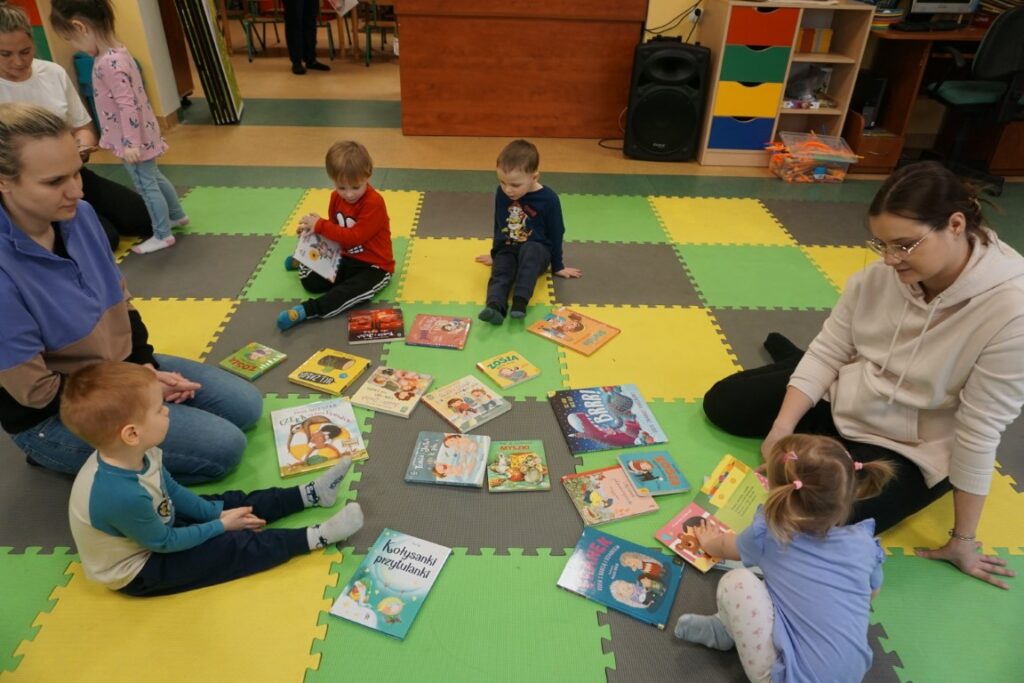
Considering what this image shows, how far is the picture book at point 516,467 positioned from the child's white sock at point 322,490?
531 mm

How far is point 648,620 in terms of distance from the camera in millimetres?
1889

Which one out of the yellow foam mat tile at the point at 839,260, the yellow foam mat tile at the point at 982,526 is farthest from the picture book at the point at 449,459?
the yellow foam mat tile at the point at 839,260

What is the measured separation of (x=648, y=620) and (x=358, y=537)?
947 mm

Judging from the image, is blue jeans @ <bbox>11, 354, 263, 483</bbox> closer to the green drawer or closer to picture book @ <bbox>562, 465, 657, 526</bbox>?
picture book @ <bbox>562, 465, 657, 526</bbox>

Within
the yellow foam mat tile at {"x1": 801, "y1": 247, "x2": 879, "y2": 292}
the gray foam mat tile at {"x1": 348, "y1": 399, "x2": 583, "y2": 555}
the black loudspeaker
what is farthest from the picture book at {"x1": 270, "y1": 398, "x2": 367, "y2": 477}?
the black loudspeaker

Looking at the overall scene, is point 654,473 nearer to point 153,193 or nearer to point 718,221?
point 718,221

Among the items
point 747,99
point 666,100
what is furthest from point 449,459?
point 747,99

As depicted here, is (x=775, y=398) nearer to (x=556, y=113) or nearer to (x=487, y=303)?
(x=487, y=303)

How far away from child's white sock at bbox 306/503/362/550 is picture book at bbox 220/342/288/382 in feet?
3.27

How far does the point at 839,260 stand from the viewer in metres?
3.95

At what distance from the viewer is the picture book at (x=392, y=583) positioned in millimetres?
1870

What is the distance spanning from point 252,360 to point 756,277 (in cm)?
272

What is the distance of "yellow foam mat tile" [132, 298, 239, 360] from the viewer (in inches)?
117

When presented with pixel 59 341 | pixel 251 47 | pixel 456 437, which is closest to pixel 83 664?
pixel 59 341
